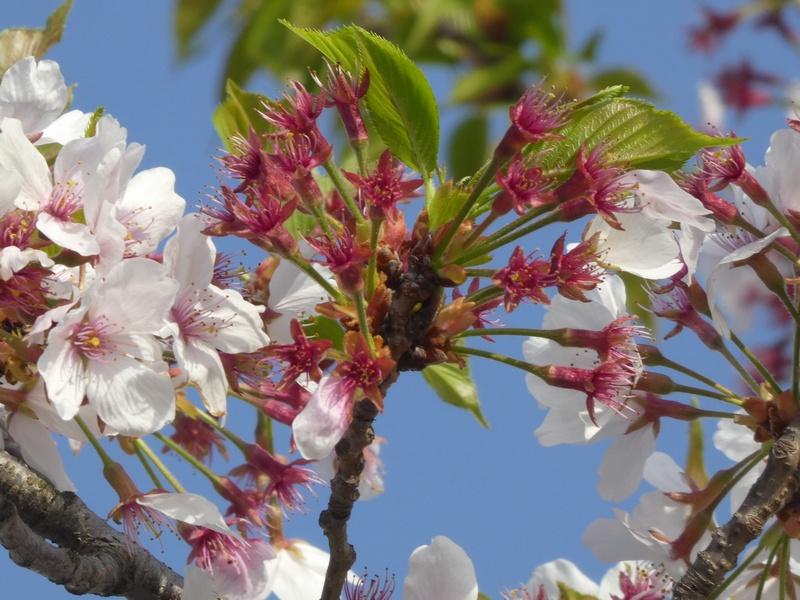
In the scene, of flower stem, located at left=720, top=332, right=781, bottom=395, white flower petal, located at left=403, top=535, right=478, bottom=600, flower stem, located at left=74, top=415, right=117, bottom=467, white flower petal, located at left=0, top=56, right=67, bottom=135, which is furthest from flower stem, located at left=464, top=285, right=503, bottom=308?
white flower petal, located at left=0, top=56, right=67, bottom=135

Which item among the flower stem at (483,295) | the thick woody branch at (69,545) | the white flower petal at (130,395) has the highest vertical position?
the flower stem at (483,295)

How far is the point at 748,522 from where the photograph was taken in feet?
5.88

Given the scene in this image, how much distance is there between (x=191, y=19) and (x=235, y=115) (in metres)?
4.73

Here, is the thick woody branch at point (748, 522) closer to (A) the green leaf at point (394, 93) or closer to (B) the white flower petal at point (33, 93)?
(A) the green leaf at point (394, 93)

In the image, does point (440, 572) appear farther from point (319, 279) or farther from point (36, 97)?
point (36, 97)

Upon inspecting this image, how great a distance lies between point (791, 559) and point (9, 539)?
4.98ft

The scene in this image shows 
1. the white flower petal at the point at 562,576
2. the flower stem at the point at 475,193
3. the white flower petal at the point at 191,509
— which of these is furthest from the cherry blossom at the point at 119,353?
the white flower petal at the point at 562,576

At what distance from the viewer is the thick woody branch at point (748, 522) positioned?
178 centimetres

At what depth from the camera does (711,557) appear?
1.79 metres

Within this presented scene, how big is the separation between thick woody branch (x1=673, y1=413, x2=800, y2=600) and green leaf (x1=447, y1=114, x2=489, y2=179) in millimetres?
5023

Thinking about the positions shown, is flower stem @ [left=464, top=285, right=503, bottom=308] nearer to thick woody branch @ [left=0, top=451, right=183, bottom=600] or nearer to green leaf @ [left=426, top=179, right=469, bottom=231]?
green leaf @ [left=426, top=179, right=469, bottom=231]

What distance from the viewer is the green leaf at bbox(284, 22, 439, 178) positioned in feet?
5.35

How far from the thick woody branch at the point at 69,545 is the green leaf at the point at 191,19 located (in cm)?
508

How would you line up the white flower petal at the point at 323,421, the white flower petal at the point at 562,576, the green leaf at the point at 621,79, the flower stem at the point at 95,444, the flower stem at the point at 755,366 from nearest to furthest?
the white flower petal at the point at 323,421, the flower stem at the point at 95,444, the flower stem at the point at 755,366, the white flower petal at the point at 562,576, the green leaf at the point at 621,79
